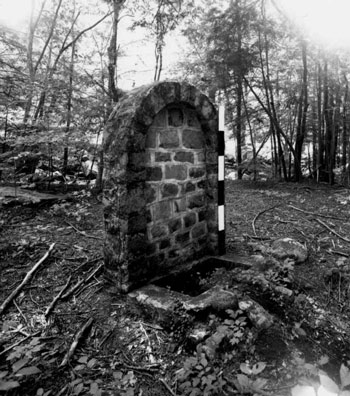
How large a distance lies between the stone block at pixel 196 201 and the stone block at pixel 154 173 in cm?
58

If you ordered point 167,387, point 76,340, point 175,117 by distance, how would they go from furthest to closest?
point 175,117
point 76,340
point 167,387

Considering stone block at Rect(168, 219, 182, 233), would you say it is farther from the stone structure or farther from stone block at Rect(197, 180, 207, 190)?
stone block at Rect(197, 180, 207, 190)

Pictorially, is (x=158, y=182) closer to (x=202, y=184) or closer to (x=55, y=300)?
(x=202, y=184)

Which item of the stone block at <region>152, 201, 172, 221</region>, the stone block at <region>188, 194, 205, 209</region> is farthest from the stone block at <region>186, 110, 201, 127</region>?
the stone block at <region>152, 201, 172, 221</region>

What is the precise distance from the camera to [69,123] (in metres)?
A: 6.66

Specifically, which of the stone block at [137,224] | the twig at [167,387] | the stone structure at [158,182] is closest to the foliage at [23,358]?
the twig at [167,387]

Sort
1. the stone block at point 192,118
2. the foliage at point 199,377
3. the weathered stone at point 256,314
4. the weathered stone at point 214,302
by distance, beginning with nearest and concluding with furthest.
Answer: the foliage at point 199,377, the weathered stone at point 256,314, the weathered stone at point 214,302, the stone block at point 192,118

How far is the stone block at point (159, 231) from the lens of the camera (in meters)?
2.91

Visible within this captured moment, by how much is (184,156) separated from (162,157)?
356 millimetres

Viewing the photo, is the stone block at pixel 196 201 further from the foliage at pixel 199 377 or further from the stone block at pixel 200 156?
the foliage at pixel 199 377

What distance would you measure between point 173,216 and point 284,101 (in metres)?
7.39

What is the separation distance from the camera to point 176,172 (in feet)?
10.1

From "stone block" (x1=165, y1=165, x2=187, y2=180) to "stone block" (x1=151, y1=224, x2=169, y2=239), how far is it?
0.52 meters

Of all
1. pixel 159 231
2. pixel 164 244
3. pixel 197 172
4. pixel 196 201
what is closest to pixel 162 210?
pixel 159 231
